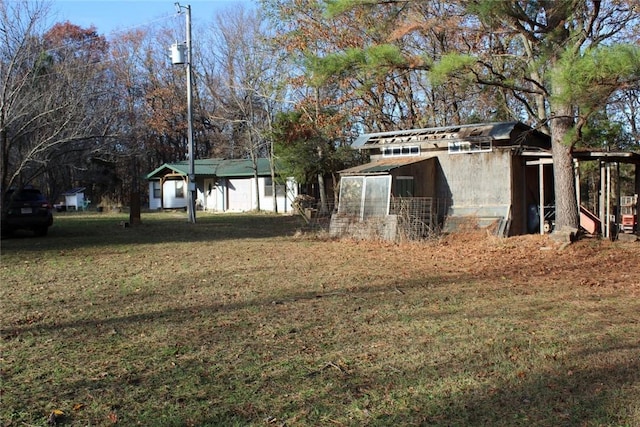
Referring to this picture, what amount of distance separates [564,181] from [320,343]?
31.2 feet

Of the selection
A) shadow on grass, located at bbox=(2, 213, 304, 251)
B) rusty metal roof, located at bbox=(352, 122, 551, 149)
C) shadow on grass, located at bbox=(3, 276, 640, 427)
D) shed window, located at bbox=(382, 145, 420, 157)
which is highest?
rusty metal roof, located at bbox=(352, 122, 551, 149)

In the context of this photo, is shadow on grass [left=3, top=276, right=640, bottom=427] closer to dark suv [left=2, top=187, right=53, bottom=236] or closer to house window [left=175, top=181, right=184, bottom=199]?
dark suv [left=2, top=187, right=53, bottom=236]

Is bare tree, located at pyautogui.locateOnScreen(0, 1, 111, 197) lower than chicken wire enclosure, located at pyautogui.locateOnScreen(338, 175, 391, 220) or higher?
higher

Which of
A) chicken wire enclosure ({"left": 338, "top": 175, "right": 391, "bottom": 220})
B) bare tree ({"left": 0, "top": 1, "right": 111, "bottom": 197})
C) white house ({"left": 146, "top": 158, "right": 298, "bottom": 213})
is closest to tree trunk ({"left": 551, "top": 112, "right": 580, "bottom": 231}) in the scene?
chicken wire enclosure ({"left": 338, "top": 175, "right": 391, "bottom": 220})

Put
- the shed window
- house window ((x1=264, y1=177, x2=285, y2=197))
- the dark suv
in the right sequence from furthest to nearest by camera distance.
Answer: house window ((x1=264, y1=177, x2=285, y2=197)), the shed window, the dark suv

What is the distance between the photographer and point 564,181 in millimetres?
12641

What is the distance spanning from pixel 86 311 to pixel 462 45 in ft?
59.0

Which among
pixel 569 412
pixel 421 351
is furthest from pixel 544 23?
pixel 569 412

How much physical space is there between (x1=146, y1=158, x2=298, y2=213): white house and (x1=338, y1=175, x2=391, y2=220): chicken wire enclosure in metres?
12.8

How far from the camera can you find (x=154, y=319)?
6.08 m

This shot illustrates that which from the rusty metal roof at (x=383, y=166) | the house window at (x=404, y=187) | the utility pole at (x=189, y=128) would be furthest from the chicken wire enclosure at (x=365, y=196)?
the utility pole at (x=189, y=128)

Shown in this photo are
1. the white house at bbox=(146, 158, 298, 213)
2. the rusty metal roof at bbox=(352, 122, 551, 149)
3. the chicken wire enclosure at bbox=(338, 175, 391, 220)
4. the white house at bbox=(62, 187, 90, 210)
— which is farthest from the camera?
the white house at bbox=(62, 187, 90, 210)

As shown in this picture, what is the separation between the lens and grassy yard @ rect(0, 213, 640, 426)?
3.66m

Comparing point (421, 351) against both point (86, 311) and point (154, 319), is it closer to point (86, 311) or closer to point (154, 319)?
point (154, 319)
